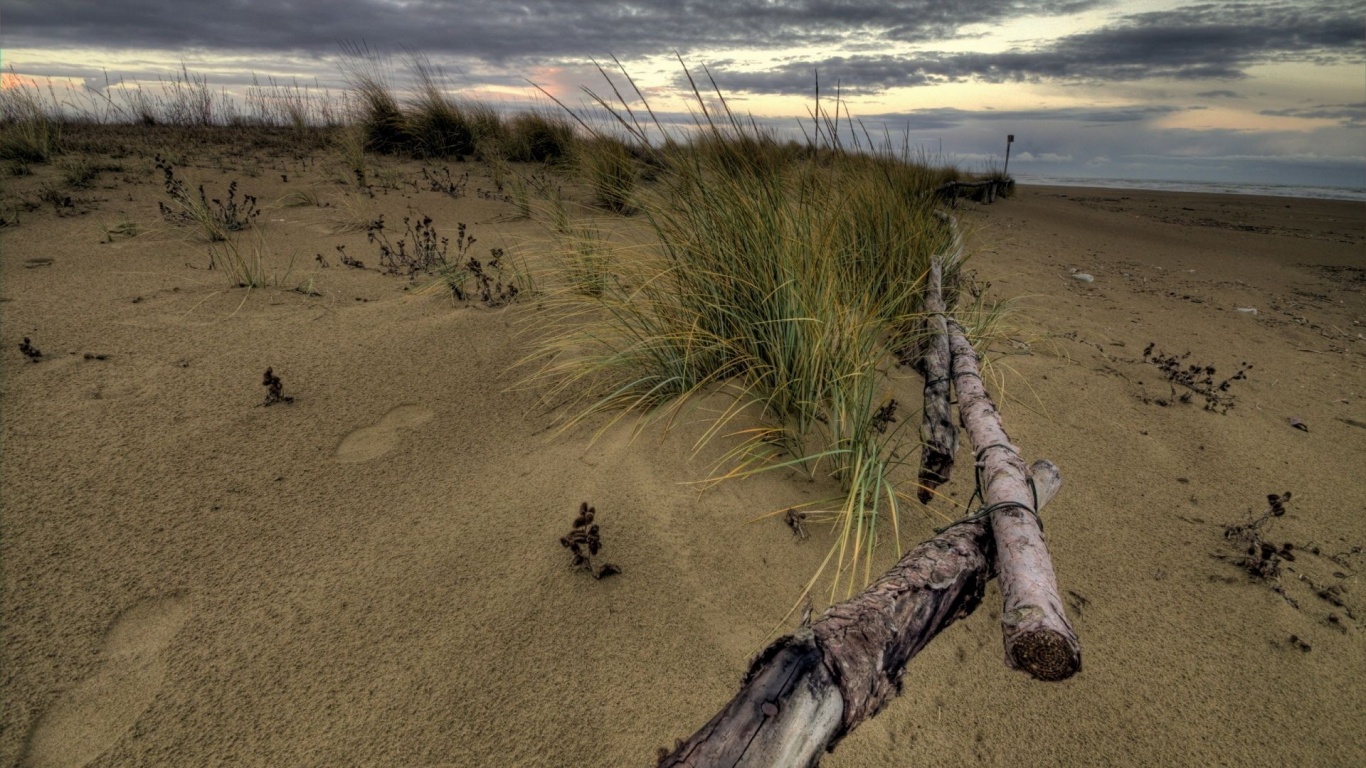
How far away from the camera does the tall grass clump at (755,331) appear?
2184mm

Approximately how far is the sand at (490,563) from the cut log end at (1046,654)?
0.43m

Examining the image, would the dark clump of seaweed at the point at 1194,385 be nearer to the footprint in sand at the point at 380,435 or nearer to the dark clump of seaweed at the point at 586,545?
the dark clump of seaweed at the point at 586,545

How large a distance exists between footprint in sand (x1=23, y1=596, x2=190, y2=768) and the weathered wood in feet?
6.17

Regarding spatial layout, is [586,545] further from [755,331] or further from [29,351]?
[29,351]

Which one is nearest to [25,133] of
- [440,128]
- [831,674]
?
[440,128]

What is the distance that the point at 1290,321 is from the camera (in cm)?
535

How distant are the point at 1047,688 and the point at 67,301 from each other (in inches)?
194

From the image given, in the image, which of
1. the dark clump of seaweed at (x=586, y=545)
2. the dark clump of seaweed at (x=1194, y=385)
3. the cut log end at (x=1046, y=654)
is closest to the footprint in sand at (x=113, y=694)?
the dark clump of seaweed at (x=586, y=545)

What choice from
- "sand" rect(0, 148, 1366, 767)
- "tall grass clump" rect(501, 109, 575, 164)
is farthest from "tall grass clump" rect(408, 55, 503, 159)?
"sand" rect(0, 148, 1366, 767)

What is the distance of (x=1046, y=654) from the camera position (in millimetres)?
1169

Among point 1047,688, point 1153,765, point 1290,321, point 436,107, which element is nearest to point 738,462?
point 1047,688

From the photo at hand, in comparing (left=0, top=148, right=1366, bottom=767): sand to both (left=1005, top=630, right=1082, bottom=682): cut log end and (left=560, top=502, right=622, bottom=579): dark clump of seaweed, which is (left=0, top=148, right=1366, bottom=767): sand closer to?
(left=560, top=502, right=622, bottom=579): dark clump of seaweed

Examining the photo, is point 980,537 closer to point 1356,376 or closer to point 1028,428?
point 1028,428

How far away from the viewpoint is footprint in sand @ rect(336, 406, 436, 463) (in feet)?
7.84
